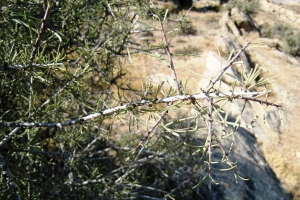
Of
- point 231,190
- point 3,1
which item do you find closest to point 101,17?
point 3,1

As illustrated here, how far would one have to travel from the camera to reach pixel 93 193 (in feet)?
6.22

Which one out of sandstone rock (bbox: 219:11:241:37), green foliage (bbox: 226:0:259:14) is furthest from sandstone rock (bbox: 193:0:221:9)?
sandstone rock (bbox: 219:11:241:37)

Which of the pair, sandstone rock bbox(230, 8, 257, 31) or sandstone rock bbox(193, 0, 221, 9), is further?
sandstone rock bbox(193, 0, 221, 9)

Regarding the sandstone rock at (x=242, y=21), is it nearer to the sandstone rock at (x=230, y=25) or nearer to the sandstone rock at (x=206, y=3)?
the sandstone rock at (x=230, y=25)

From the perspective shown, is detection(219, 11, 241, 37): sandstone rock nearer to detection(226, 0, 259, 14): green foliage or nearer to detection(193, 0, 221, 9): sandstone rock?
detection(226, 0, 259, 14): green foliage

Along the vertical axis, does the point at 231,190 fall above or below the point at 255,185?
above

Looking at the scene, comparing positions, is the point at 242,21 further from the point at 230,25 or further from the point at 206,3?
the point at 206,3

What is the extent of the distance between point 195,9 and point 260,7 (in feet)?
12.0

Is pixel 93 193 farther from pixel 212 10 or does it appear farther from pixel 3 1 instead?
pixel 212 10

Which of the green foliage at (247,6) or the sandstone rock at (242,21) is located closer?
the sandstone rock at (242,21)

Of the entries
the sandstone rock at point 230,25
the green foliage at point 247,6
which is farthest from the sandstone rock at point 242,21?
the green foliage at point 247,6

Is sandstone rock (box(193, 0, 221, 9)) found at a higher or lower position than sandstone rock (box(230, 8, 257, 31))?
lower

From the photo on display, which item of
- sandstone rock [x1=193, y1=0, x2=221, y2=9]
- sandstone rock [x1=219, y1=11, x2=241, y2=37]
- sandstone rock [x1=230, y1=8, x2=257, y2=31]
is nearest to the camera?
sandstone rock [x1=219, y1=11, x2=241, y2=37]

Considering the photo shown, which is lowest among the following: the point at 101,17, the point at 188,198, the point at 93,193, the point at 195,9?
the point at 195,9
